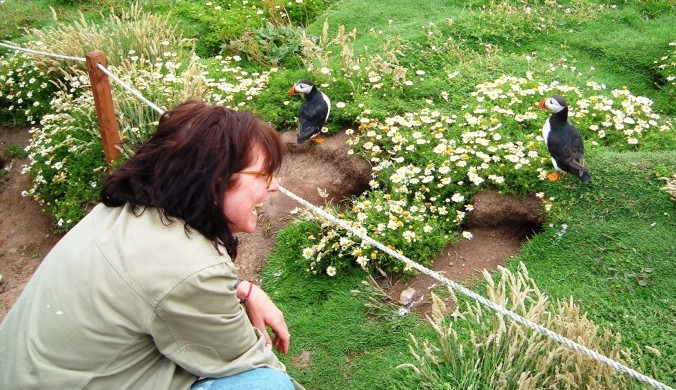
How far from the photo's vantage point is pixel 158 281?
70.2 inches

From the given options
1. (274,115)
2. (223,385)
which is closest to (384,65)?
(274,115)

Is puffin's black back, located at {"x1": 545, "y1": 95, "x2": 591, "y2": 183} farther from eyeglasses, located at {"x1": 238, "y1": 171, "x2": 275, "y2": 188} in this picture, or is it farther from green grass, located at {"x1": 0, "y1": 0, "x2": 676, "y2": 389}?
eyeglasses, located at {"x1": 238, "y1": 171, "x2": 275, "y2": 188}

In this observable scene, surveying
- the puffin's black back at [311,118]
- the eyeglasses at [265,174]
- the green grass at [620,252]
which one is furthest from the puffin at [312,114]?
the eyeglasses at [265,174]

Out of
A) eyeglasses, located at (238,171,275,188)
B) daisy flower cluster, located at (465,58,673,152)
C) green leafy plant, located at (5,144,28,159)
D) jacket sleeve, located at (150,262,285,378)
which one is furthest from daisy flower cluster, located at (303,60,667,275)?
green leafy plant, located at (5,144,28,159)

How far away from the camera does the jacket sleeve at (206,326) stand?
5.94 ft

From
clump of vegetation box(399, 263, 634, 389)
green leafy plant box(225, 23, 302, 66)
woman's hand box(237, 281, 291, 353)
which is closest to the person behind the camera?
woman's hand box(237, 281, 291, 353)

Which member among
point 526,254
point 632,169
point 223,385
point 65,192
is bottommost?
point 65,192

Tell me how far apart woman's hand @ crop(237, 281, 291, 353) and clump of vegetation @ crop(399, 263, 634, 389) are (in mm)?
675

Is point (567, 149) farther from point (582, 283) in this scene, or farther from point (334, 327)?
point (334, 327)

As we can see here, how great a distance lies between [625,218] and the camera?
3.96 m

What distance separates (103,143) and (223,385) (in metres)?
3.67

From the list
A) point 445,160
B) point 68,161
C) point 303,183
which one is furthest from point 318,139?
point 68,161

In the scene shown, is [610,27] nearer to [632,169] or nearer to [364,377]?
[632,169]

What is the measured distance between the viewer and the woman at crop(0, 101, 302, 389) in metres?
1.81
